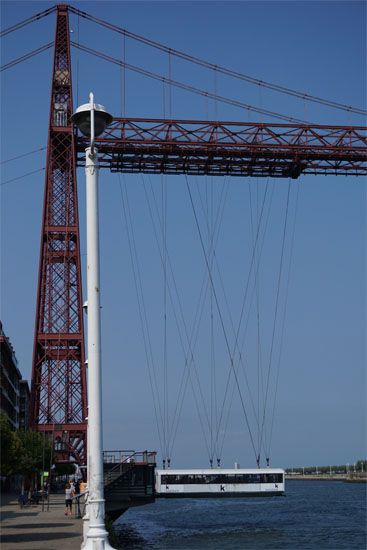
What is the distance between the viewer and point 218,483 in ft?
156

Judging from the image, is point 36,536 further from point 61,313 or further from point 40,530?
point 61,313

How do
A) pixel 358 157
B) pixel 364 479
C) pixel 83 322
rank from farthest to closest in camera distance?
pixel 364 479
pixel 358 157
pixel 83 322

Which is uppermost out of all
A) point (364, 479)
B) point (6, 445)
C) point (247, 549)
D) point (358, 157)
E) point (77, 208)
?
point (358, 157)

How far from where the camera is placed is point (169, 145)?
4700cm

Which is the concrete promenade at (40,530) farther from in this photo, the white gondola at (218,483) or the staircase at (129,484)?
the white gondola at (218,483)

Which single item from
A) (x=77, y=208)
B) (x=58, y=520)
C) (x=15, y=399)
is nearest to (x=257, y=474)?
(x=77, y=208)

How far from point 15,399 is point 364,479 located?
397 feet

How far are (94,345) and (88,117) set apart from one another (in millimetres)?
3491

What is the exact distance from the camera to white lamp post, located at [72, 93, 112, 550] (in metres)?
11.7

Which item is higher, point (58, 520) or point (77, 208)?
point (77, 208)

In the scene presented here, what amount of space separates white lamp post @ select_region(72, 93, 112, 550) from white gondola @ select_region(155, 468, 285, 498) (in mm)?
34995

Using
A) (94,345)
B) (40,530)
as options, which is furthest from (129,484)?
(94,345)

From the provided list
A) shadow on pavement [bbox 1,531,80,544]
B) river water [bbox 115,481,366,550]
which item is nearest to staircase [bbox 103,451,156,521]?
river water [bbox 115,481,366,550]

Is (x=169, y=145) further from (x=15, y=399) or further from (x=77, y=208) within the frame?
(x=15, y=399)
